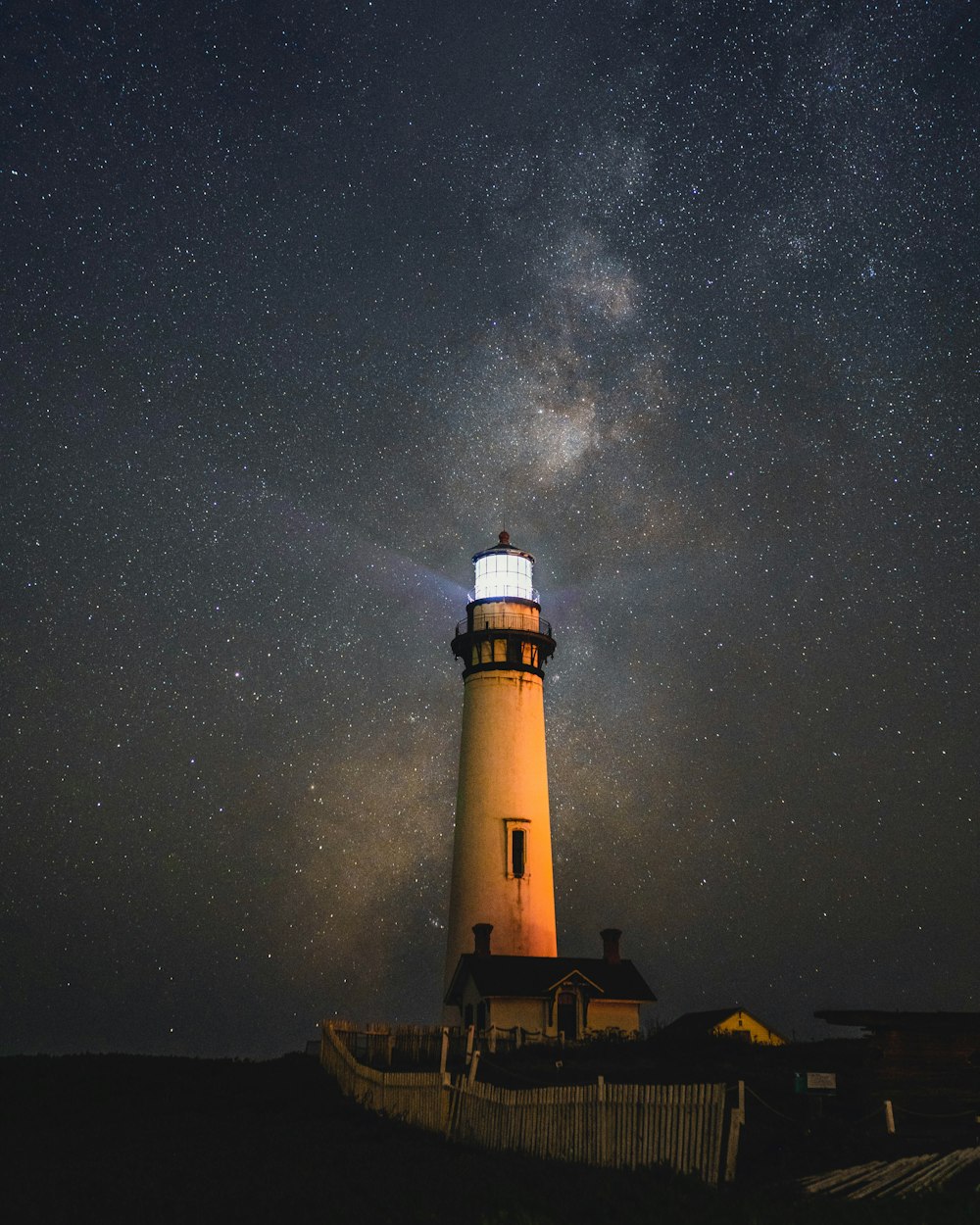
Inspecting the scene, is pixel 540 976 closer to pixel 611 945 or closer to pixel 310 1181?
pixel 611 945

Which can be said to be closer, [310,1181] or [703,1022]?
[310,1181]

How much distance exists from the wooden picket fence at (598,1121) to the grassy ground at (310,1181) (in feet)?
1.49

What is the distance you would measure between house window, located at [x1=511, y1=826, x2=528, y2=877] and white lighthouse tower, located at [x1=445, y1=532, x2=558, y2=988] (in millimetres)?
35

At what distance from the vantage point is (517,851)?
40844 millimetres

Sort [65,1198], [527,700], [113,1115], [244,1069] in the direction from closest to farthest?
[65,1198], [113,1115], [244,1069], [527,700]

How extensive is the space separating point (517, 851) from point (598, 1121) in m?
25.5

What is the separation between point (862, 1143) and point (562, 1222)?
27.9 ft

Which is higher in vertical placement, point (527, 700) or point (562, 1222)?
point (527, 700)

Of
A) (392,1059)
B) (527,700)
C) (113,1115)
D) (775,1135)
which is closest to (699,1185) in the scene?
(775,1135)

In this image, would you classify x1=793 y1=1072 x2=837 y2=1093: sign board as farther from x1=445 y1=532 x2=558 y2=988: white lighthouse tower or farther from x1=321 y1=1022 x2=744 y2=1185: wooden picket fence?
x1=445 y1=532 x2=558 y2=988: white lighthouse tower

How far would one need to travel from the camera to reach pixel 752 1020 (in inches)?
1598

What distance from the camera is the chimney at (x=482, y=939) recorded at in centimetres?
3856

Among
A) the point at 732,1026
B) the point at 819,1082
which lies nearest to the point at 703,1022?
the point at 732,1026

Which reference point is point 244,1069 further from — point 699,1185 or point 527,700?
point 699,1185
